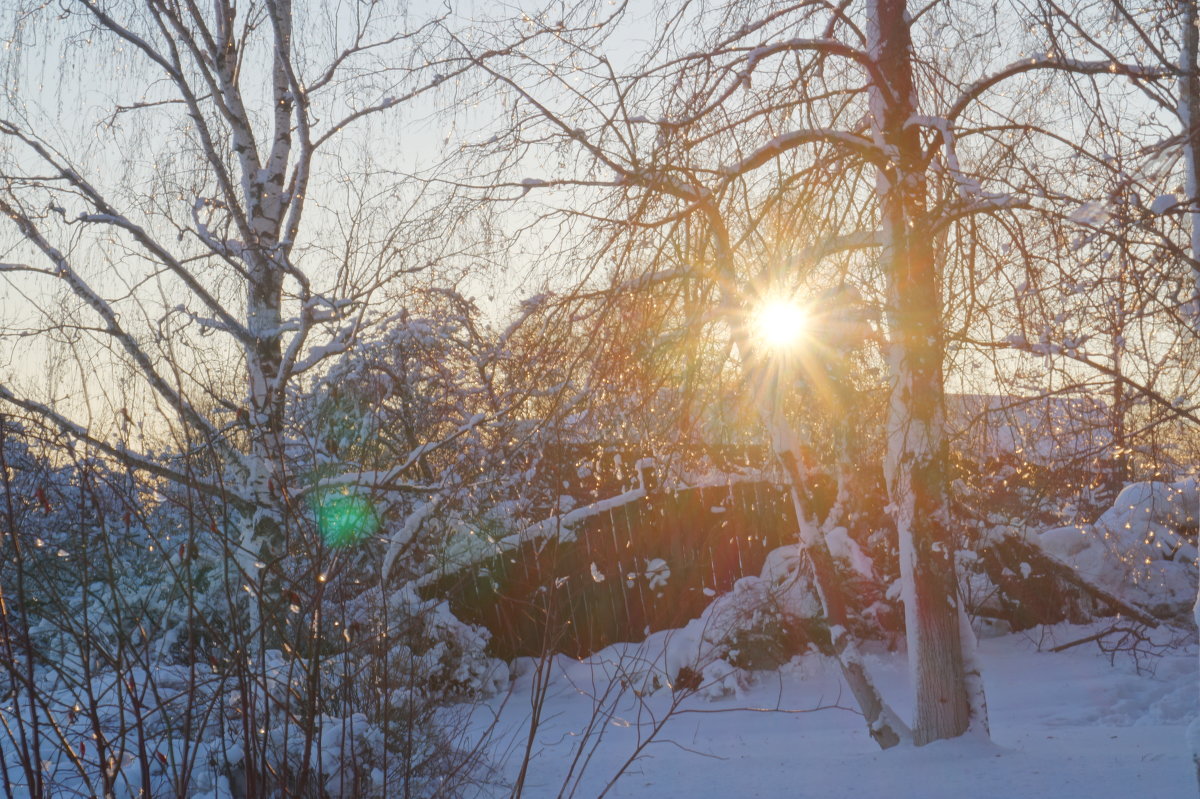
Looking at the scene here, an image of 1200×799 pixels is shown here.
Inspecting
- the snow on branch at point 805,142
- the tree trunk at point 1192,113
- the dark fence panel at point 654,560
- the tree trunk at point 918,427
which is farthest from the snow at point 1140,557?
the snow on branch at point 805,142

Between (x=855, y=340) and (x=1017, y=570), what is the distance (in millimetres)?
6250

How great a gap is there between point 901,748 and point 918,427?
217cm

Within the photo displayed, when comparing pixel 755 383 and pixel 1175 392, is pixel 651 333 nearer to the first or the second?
pixel 755 383

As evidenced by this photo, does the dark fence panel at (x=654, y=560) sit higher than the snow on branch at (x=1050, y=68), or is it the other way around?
the snow on branch at (x=1050, y=68)

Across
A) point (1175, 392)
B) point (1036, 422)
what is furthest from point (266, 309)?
point (1175, 392)

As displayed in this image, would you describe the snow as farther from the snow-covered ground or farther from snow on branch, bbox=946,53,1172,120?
snow on branch, bbox=946,53,1172,120

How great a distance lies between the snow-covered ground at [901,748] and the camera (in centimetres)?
Result: 554

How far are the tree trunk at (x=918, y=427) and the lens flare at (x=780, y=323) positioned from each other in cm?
62

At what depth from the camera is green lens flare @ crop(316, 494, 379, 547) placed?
2835mm

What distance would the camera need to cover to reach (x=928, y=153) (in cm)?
564

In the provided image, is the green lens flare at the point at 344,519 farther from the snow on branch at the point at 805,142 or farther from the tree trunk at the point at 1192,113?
the tree trunk at the point at 1192,113

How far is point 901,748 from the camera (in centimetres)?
639

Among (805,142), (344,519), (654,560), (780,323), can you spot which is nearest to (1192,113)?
(805,142)

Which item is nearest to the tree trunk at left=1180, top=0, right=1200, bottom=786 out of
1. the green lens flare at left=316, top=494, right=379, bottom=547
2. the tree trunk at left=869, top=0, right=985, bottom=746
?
the tree trunk at left=869, top=0, right=985, bottom=746
